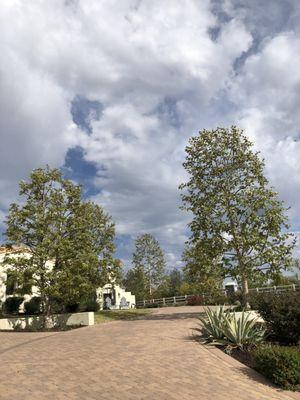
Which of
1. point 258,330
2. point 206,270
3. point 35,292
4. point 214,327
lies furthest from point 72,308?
point 258,330

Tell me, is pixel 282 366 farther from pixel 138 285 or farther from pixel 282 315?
pixel 138 285

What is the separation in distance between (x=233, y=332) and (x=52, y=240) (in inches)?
502

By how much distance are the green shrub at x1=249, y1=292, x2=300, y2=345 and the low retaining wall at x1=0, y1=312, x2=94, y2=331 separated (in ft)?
38.5

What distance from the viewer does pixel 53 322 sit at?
22203 millimetres

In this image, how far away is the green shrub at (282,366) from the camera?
8.72m

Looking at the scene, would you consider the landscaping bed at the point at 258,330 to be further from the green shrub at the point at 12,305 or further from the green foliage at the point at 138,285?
the green foliage at the point at 138,285

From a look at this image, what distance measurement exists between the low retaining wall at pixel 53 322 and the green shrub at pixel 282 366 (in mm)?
14056

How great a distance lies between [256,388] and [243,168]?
1449 centimetres

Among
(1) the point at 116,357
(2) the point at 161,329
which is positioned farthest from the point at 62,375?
(2) the point at 161,329

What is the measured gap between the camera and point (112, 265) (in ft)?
101

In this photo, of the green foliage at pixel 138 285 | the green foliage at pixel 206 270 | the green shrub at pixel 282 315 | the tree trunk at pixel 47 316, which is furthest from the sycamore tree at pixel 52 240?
the green foliage at pixel 138 285

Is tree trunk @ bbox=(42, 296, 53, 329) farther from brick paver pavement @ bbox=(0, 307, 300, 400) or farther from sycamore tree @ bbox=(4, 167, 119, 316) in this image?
brick paver pavement @ bbox=(0, 307, 300, 400)

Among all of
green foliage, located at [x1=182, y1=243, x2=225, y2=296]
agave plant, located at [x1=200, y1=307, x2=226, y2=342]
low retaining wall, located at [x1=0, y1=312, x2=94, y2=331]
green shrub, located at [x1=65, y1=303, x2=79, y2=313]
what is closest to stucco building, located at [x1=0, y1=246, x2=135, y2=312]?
low retaining wall, located at [x1=0, y1=312, x2=94, y2=331]

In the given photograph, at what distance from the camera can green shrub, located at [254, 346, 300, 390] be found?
8719 millimetres
